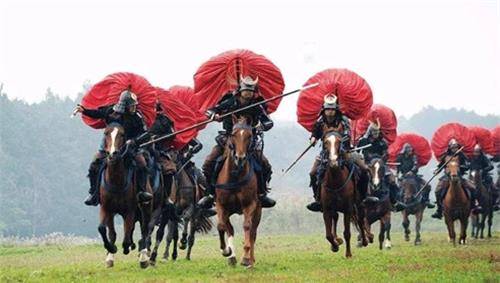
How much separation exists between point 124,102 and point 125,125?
1.72 ft

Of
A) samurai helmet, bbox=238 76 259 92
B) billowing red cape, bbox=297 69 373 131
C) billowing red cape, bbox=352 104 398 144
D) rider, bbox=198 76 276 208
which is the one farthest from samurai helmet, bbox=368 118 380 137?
samurai helmet, bbox=238 76 259 92

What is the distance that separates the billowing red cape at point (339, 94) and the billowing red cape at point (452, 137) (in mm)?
10803

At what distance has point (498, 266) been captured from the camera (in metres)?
18.9

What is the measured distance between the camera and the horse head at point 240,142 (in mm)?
19578

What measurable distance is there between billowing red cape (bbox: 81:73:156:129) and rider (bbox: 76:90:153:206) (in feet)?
2.43

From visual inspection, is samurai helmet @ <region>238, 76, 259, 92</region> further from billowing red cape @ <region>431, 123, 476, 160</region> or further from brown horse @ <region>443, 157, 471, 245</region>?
billowing red cape @ <region>431, 123, 476, 160</region>

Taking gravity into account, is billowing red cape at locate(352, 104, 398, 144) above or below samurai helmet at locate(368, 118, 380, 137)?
above

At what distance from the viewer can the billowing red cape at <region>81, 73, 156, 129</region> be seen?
864 inches

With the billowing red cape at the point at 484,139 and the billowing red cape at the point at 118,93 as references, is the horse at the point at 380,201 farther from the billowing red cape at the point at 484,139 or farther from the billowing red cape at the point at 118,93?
the billowing red cape at the point at 118,93

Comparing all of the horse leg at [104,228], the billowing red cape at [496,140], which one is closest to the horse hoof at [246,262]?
the horse leg at [104,228]

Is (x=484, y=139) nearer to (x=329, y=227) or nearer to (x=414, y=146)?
(x=414, y=146)

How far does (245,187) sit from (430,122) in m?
178

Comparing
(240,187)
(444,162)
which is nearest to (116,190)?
(240,187)

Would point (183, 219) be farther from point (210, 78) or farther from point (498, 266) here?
point (498, 266)
